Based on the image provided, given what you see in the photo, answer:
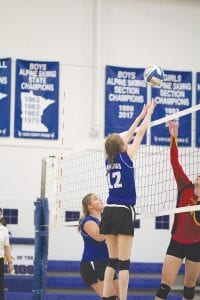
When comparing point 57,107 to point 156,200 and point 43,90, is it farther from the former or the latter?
point 156,200

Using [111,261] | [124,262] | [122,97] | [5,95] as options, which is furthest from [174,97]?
[124,262]

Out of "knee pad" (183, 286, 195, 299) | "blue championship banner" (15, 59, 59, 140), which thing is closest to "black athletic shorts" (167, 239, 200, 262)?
"knee pad" (183, 286, 195, 299)

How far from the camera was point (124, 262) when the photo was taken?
6441 mm

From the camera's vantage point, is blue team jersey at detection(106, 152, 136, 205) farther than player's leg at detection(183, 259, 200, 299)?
No

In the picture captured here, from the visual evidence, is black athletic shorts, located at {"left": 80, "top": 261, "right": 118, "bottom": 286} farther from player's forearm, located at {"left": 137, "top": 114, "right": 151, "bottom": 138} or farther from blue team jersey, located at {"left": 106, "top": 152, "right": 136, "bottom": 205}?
player's forearm, located at {"left": 137, "top": 114, "right": 151, "bottom": 138}

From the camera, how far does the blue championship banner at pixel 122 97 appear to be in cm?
1419

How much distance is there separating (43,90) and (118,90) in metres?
1.63

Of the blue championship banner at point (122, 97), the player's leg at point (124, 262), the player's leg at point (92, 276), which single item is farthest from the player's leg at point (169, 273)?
the blue championship banner at point (122, 97)

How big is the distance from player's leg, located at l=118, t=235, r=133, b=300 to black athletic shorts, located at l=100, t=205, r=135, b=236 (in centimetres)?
7

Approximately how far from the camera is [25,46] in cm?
1409

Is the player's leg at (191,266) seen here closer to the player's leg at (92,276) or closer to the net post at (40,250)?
the player's leg at (92,276)

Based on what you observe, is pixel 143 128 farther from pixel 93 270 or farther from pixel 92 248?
pixel 93 270

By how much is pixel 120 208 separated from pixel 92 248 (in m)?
1.45

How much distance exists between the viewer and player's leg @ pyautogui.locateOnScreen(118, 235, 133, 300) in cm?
640
